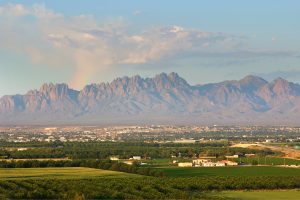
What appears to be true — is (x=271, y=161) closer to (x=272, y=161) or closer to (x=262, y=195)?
(x=272, y=161)

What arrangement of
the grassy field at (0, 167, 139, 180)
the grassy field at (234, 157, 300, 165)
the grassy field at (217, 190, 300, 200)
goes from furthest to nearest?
the grassy field at (234, 157, 300, 165), the grassy field at (0, 167, 139, 180), the grassy field at (217, 190, 300, 200)

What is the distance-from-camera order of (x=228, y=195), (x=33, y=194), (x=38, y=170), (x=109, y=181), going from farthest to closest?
(x=38, y=170)
(x=109, y=181)
(x=228, y=195)
(x=33, y=194)

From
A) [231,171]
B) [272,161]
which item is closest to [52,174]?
[231,171]

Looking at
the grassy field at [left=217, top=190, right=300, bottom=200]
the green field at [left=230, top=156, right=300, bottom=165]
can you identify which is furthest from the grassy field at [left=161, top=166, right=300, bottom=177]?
the grassy field at [left=217, top=190, right=300, bottom=200]

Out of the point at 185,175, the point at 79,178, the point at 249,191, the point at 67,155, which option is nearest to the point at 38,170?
the point at 79,178

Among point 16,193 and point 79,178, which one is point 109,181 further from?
point 16,193

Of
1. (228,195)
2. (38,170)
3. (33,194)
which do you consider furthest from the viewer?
(38,170)

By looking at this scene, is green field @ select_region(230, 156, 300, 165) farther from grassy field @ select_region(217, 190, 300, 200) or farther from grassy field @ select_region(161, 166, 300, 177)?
grassy field @ select_region(217, 190, 300, 200)
